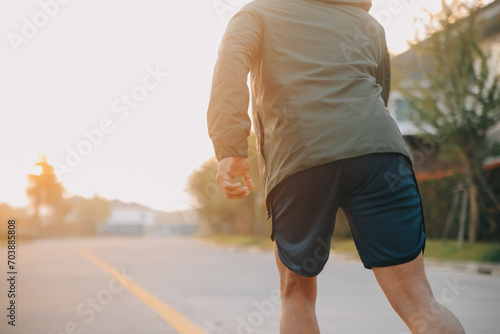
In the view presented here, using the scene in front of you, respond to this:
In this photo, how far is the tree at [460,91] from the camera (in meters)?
12.6

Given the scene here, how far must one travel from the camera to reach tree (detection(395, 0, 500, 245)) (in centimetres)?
1260

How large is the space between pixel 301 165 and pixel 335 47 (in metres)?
0.49

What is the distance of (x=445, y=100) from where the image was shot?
12938 mm

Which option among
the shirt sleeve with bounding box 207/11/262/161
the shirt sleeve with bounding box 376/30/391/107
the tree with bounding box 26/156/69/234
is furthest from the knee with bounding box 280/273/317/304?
the tree with bounding box 26/156/69/234

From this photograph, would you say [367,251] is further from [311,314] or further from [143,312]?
[143,312]

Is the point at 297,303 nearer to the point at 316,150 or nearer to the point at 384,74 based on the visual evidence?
the point at 316,150

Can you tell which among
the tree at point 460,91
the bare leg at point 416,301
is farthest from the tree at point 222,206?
the bare leg at point 416,301

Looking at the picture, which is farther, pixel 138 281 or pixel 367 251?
pixel 138 281

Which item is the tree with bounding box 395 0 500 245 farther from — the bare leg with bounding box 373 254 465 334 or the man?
the bare leg with bounding box 373 254 465 334

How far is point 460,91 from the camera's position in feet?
41.8

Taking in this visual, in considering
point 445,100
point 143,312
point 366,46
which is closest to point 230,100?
point 366,46

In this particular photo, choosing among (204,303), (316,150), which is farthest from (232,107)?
(204,303)

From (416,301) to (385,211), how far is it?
1.00 feet

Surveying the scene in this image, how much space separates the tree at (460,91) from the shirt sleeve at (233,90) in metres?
11.2
